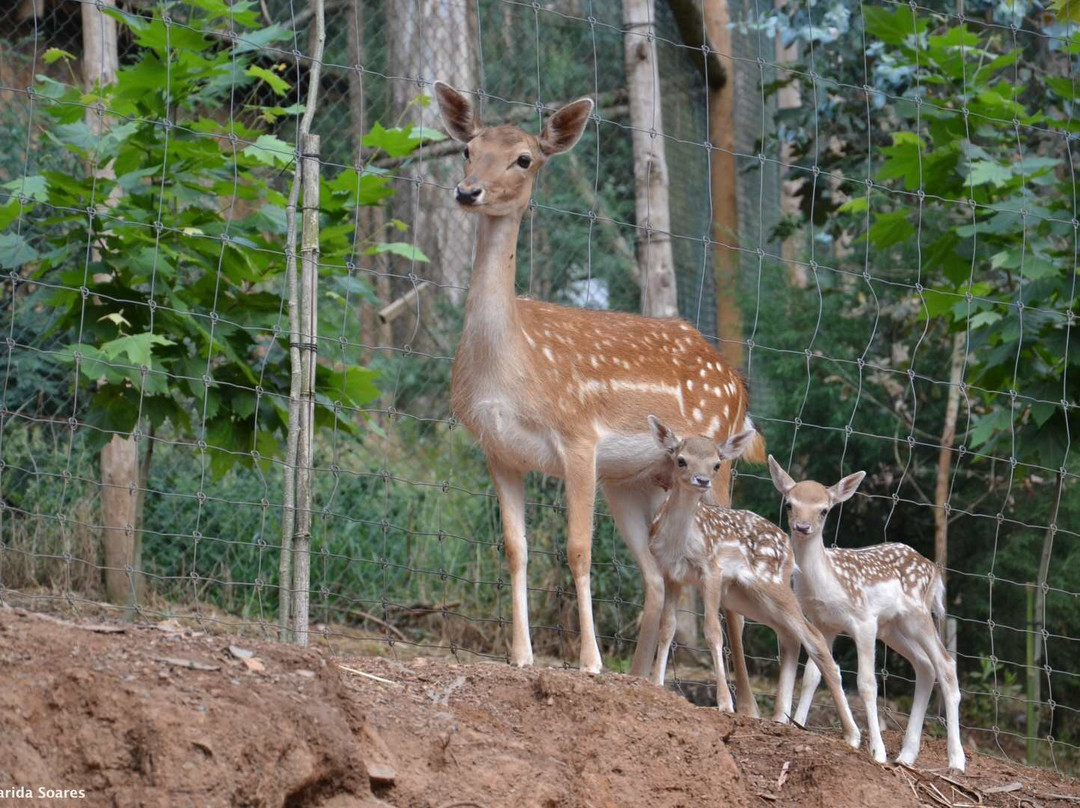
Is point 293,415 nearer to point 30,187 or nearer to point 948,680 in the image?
point 30,187

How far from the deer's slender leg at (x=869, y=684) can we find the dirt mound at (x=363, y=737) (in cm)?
27

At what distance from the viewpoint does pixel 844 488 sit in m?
6.62

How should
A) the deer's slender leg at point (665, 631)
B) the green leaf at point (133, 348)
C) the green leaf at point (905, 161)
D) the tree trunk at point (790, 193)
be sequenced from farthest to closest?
the tree trunk at point (790, 193) < the green leaf at point (905, 161) < the green leaf at point (133, 348) < the deer's slender leg at point (665, 631)

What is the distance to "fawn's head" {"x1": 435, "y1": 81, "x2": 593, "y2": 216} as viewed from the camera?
5957 millimetres

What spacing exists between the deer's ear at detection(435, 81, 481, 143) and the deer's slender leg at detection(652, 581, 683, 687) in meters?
2.18

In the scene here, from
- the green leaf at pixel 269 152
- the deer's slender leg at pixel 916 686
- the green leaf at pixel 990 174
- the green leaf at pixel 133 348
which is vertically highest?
the green leaf at pixel 269 152

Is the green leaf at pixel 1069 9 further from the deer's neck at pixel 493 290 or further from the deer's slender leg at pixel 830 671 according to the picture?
the deer's slender leg at pixel 830 671

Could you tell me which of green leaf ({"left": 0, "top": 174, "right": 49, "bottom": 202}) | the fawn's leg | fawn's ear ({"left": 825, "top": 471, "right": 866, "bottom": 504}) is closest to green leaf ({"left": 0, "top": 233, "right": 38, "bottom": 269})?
green leaf ({"left": 0, "top": 174, "right": 49, "bottom": 202})

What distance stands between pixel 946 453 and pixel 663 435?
10.3 ft

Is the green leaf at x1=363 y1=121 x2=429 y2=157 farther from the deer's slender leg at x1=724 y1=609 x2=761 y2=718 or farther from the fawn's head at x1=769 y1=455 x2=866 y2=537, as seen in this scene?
the deer's slender leg at x1=724 y1=609 x2=761 y2=718

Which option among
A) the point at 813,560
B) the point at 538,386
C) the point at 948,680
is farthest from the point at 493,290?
the point at 948,680

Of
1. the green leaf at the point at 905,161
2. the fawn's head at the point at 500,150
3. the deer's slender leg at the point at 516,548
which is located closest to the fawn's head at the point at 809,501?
the deer's slender leg at the point at 516,548

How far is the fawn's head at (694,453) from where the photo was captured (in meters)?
6.18

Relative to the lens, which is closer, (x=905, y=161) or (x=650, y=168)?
(x=905, y=161)
